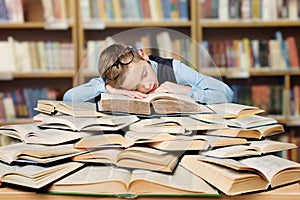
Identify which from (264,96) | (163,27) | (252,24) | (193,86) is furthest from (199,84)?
(264,96)

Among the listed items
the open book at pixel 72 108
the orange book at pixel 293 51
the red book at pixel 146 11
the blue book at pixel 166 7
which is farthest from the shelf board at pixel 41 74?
the open book at pixel 72 108

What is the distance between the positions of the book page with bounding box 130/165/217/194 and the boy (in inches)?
3.8

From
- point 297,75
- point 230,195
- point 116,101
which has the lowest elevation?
point 297,75

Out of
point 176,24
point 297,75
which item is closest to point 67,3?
point 176,24

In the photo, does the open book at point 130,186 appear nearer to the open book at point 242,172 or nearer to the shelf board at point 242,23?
the open book at point 242,172

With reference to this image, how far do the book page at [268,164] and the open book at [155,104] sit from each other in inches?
3.3

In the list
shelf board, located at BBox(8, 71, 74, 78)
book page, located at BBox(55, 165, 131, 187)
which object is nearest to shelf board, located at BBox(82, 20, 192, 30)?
shelf board, located at BBox(8, 71, 74, 78)

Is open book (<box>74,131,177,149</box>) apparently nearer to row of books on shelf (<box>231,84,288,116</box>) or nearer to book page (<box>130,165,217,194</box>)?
book page (<box>130,165,217,194</box>)

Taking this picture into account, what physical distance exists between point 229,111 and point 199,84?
7 centimetres

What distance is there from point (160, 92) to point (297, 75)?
263cm

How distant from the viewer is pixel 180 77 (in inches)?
25.3

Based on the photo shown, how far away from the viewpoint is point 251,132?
68 cm

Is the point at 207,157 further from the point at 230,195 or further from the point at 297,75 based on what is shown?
the point at 297,75

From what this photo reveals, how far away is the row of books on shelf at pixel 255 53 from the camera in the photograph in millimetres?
2998
